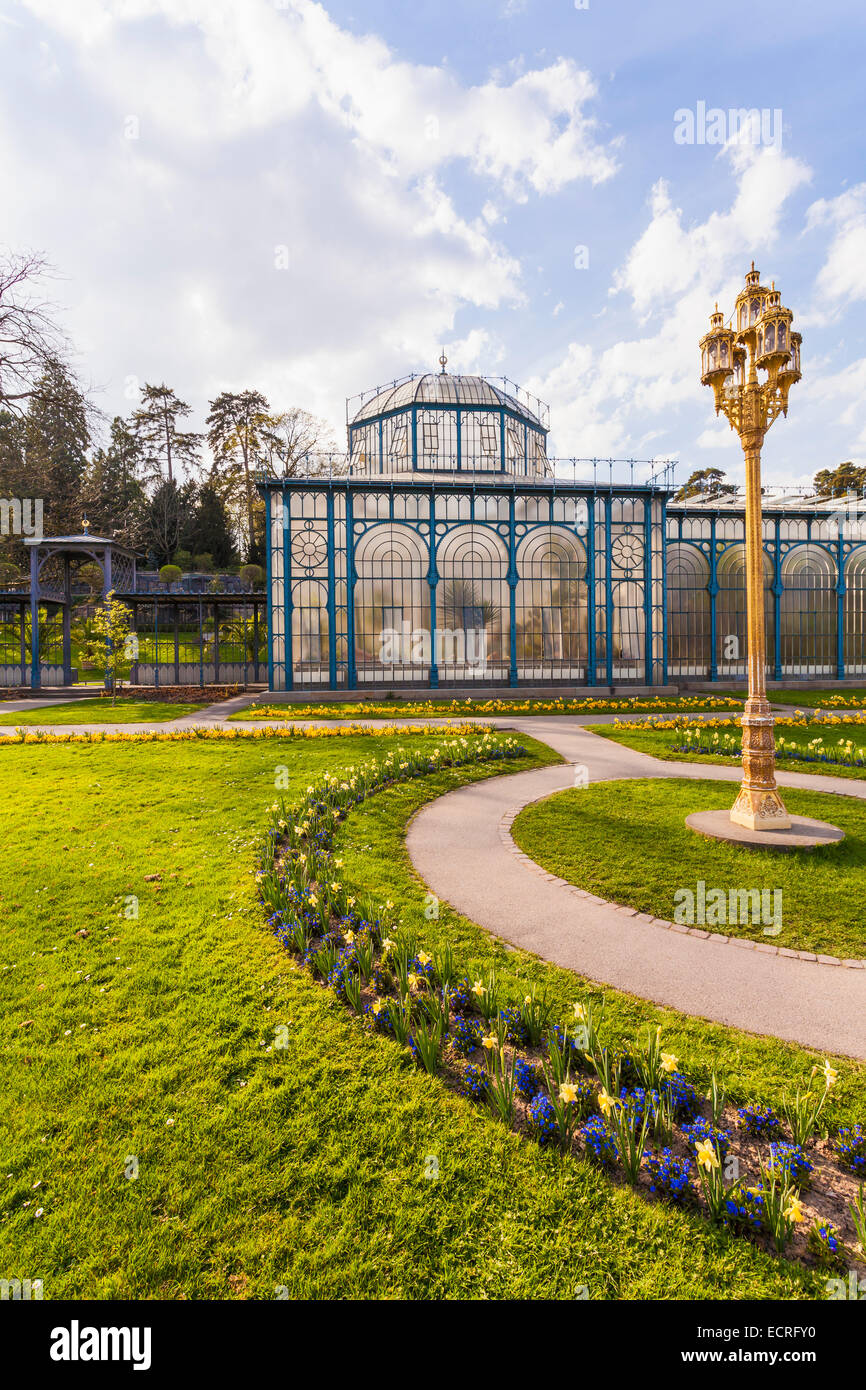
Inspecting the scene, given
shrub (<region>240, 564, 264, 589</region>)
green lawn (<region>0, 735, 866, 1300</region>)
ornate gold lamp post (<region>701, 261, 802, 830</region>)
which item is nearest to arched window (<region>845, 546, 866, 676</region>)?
ornate gold lamp post (<region>701, 261, 802, 830</region>)

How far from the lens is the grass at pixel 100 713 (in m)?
17.5

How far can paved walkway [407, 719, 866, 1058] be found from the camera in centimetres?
381

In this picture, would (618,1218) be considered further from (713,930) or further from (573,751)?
(573,751)

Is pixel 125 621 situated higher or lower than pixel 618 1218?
higher

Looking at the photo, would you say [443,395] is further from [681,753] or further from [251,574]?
[681,753]

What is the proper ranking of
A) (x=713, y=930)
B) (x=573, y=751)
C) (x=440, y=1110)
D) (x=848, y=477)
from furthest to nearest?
1. (x=848, y=477)
2. (x=573, y=751)
3. (x=713, y=930)
4. (x=440, y=1110)

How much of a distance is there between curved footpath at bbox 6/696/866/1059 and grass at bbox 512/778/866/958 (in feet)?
0.82

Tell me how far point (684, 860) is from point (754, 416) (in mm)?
5431

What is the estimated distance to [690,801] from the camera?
8672 mm

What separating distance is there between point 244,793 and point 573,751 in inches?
267

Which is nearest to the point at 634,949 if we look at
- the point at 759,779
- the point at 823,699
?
the point at 759,779

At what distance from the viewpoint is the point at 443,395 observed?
28109 millimetres

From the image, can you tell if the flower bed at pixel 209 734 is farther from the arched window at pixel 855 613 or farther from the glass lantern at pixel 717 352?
the arched window at pixel 855 613

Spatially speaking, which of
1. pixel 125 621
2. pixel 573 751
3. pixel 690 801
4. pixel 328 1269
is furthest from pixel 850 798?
pixel 125 621
